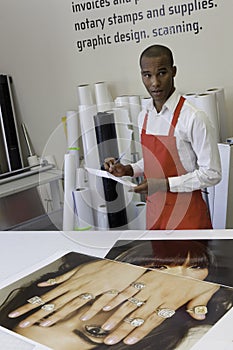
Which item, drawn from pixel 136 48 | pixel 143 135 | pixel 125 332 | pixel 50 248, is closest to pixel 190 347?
pixel 125 332

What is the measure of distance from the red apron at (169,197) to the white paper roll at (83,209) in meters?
0.23

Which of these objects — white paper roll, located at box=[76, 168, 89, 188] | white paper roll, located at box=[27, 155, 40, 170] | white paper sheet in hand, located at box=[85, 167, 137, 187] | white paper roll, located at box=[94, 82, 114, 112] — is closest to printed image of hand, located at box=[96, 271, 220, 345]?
white paper sheet in hand, located at box=[85, 167, 137, 187]

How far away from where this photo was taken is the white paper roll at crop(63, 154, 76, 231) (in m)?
1.72

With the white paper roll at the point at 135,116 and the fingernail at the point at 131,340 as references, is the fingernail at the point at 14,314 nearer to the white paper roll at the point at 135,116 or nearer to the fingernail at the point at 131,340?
the fingernail at the point at 131,340

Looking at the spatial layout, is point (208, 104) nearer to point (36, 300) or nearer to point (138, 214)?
point (138, 214)

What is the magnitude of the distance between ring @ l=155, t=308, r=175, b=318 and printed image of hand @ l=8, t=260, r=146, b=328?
0.39 feet

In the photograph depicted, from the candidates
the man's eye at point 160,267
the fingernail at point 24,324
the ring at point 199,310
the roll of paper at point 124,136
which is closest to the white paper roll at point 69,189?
the roll of paper at point 124,136

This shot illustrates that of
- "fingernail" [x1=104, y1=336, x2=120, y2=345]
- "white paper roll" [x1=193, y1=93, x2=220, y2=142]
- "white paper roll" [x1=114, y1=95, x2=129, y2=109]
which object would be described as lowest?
"fingernail" [x1=104, y1=336, x2=120, y2=345]

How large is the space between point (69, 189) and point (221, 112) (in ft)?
2.76

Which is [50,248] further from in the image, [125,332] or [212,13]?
[212,13]

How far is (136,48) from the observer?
2547mm

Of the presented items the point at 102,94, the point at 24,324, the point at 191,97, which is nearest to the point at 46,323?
the point at 24,324

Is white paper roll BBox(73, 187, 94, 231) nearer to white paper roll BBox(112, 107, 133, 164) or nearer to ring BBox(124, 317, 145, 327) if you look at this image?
white paper roll BBox(112, 107, 133, 164)

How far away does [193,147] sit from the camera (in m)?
1.55
